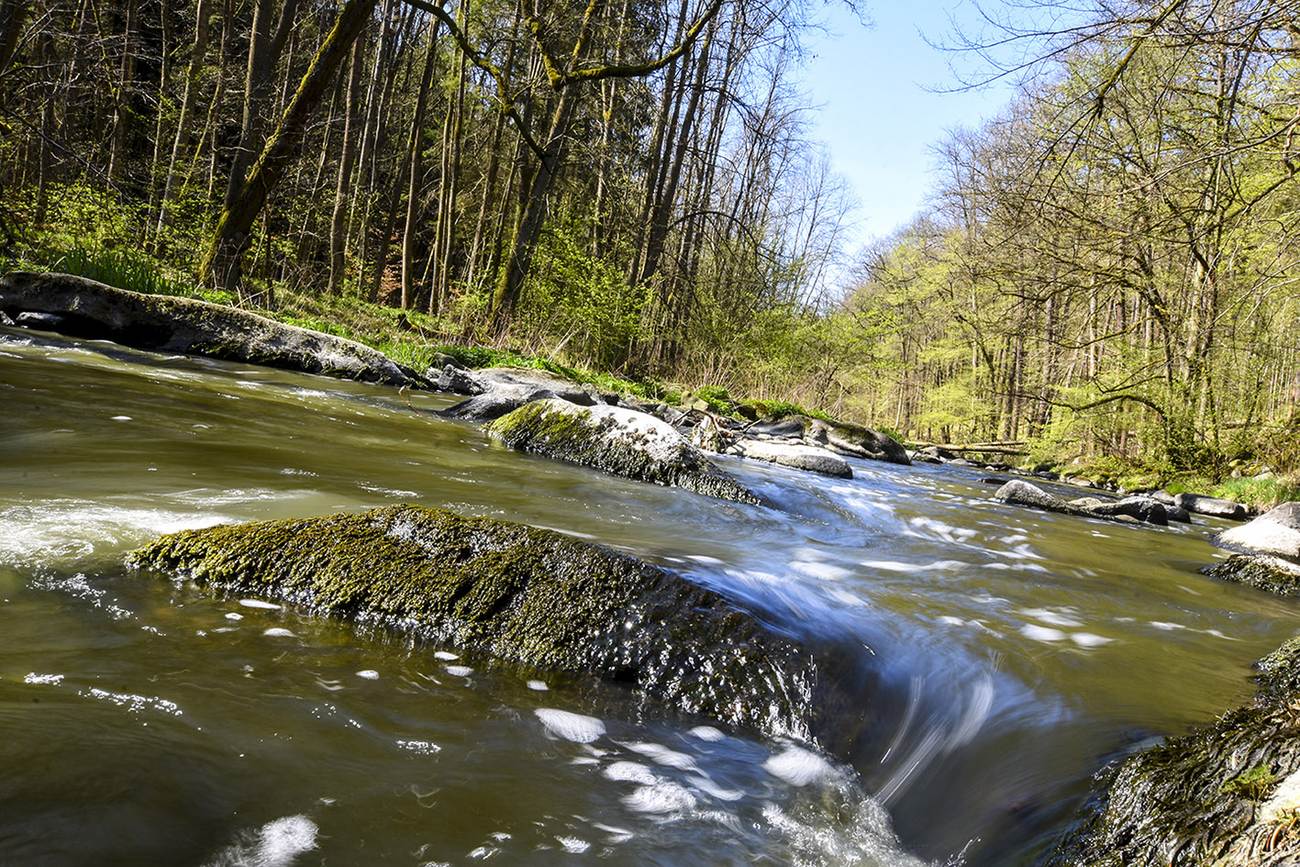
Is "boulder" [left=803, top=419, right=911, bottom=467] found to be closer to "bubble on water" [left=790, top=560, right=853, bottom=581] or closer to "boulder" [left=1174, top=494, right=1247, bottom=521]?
"boulder" [left=1174, top=494, right=1247, bottom=521]

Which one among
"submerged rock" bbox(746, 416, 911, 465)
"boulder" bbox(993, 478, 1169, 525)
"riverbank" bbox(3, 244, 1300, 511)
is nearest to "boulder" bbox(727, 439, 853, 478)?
Answer: "riverbank" bbox(3, 244, 1300, 511)

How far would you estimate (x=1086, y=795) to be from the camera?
188cm

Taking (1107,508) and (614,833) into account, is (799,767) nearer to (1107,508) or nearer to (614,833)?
(614,833)

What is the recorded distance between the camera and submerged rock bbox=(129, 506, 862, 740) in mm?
2369

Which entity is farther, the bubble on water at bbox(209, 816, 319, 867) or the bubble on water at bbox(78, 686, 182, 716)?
the bubble on water at bbox(78, 686, 182, 716)

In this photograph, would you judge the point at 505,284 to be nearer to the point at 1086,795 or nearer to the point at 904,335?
the point at 1086,795

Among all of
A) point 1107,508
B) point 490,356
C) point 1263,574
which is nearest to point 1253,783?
point 1263,574

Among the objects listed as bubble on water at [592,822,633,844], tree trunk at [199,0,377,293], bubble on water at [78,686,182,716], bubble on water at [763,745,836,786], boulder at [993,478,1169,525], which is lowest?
bubble on water at [763,745,836,786]

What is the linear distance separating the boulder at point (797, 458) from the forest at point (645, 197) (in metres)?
2.84

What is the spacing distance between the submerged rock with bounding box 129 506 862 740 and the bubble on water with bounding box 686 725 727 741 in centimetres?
7

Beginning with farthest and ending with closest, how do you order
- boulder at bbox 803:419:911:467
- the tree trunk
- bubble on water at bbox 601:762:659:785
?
boulder at bbox 803:419:911:467 → the tree trunk → bubble on water at bbox 601:762:659:785

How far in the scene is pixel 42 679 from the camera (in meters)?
1.73

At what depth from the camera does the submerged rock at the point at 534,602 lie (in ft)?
7.77

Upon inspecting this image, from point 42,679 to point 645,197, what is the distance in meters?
17.0
